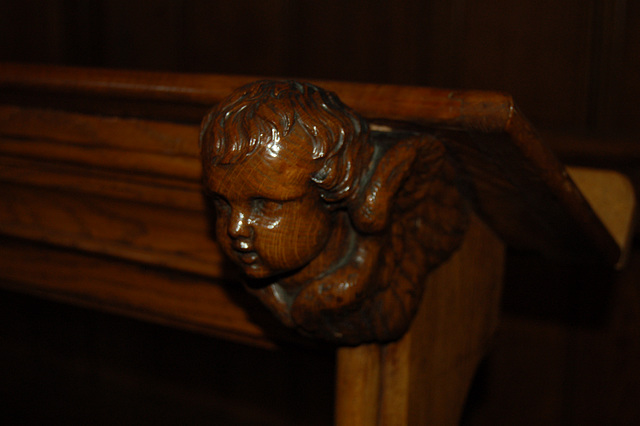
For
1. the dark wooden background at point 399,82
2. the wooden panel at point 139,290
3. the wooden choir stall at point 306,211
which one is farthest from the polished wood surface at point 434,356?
the dark wooden background at point 399,82

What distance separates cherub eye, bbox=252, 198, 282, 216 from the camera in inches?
22.0

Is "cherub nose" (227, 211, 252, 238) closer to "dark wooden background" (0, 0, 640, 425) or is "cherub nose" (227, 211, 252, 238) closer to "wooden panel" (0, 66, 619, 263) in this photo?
"wooden panel" (0, 66, 619, 263)

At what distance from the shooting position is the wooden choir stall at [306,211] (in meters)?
0.56

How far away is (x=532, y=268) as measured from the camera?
1644mm

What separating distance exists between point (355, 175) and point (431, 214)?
152 mm

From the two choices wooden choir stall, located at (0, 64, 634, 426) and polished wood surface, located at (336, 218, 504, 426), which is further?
polished wood surface, located at (336, 218, 504, 426)

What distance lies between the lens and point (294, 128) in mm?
542

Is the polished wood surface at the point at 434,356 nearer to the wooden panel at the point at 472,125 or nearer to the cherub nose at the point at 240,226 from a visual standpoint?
the wooden panel at the point at 472,125

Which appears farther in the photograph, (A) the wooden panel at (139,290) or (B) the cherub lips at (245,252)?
(A) the wooden panel at (139,290)

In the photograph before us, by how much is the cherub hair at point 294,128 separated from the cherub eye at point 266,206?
4cm

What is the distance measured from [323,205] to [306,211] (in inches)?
0.9

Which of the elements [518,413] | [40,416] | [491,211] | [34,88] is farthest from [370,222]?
[40,416]

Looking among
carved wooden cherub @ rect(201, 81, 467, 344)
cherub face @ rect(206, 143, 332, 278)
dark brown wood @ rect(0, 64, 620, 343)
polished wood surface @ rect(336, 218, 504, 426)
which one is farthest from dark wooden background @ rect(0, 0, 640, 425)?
cherub face @ rect(206, 143, 332, 278)

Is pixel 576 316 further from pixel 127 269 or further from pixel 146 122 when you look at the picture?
pixel 146 122
